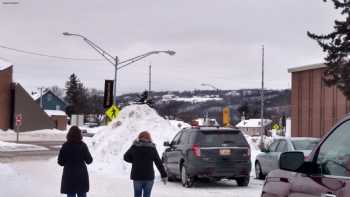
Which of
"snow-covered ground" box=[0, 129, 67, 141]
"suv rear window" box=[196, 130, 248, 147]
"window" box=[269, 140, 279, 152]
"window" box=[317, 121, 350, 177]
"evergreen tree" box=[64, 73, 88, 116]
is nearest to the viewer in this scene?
"window" box=[317, 121, 350, 177]

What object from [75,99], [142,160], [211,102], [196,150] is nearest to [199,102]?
[211,102]

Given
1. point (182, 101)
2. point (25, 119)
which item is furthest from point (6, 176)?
point (182, 101)

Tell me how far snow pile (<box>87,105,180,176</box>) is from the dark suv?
253 inches

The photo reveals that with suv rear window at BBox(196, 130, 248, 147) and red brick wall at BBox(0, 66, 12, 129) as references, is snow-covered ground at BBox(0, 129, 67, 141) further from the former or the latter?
suv rear window at BBox(196, 130, 248, 147)

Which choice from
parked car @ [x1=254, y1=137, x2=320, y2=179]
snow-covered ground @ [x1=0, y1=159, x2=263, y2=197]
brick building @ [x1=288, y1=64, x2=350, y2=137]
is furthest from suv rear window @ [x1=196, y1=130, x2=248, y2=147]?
brick building @ [x1=288, y1=64, x2=350, y2=137]

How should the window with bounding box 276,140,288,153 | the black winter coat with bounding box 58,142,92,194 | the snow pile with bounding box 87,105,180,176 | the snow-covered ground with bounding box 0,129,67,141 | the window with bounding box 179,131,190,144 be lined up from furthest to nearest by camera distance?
the snow-covered ground with bounding box 0,129,67,141 < the snow pile with bounding box 87,105,180,176 < the window with bounding box 276,140,288,153 < the window with bounding box 179,131,190,144 < the black winter coat with bounding box 58,142,92,194

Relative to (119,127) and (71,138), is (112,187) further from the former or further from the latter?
(119,127)

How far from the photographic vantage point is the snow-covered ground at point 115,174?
56.9ft

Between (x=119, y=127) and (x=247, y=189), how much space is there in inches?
432

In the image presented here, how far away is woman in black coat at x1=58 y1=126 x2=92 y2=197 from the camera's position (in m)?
11.7

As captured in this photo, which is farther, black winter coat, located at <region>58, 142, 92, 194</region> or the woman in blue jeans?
the woman in blue jeans

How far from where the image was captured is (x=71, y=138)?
1188cm

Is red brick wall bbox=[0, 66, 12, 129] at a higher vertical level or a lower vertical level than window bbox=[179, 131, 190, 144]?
higher

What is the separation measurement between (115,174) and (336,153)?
66.1 feet
